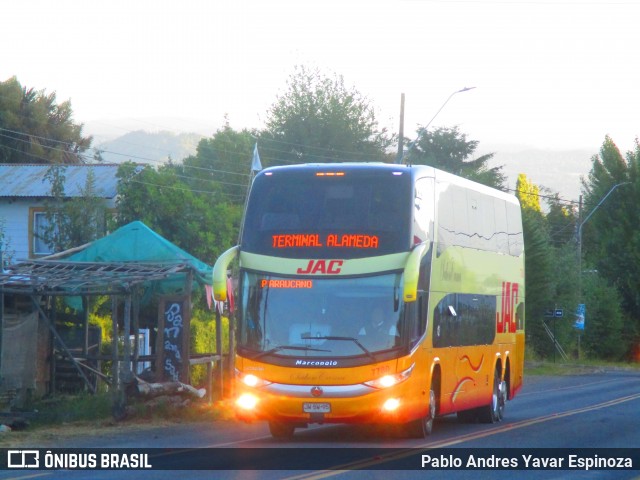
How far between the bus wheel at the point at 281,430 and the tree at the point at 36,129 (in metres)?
49.2

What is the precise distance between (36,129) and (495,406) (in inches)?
1964

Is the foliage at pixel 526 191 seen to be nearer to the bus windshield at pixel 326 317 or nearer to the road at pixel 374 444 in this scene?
the road at pixel 374 444

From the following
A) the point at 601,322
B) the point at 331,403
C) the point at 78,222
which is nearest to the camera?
the point at 331,403

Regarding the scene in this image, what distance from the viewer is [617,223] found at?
74.1 meters

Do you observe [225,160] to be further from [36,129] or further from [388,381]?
[388,381]

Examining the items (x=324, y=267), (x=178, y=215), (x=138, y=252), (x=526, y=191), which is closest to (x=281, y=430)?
(x=324, y=267)

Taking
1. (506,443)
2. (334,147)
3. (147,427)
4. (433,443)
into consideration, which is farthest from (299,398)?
(334,147)

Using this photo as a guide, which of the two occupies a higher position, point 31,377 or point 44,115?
point 44,115

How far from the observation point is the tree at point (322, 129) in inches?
3147

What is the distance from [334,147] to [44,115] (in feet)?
71.1

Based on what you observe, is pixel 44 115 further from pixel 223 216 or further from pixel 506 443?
pixel 506 443

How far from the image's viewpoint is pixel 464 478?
12945 millimetres

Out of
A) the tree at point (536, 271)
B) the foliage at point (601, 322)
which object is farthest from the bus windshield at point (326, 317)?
the foliage at point (601, 322)
